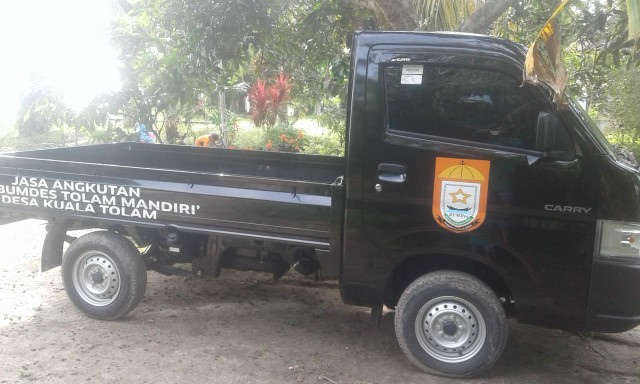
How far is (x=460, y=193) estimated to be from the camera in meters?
4.02

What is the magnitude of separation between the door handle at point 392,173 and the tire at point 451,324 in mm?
705

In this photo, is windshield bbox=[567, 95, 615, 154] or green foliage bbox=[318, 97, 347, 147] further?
green foliage bbox=[318, 97, 347, 147]

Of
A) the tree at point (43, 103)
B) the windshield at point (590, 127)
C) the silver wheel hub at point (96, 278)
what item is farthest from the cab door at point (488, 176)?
the tree at point (43, 103)

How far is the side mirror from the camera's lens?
12.5ft

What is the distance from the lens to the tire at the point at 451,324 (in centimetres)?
411

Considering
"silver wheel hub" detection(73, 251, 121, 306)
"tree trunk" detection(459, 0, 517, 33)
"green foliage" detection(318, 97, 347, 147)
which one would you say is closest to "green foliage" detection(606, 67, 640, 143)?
"tree trunk" detection(459, 0, 517, 33)

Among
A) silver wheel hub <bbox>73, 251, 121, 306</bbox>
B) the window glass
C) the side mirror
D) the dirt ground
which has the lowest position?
the dirt ground

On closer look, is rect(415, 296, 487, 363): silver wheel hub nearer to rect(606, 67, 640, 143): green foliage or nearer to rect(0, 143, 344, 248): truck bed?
rect(0, 143, 344, 248): truck bed

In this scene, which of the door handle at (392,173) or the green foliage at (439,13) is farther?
the green foliage at (439,13)

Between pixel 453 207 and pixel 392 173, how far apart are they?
463 millimetres

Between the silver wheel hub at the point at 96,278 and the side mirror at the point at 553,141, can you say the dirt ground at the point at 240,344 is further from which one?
the side mirror at the point at 553,141

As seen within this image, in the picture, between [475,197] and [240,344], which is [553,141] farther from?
[240,344]

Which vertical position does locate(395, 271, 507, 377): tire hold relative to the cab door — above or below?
below

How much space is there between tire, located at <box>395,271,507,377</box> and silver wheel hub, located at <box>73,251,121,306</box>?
2413mm
